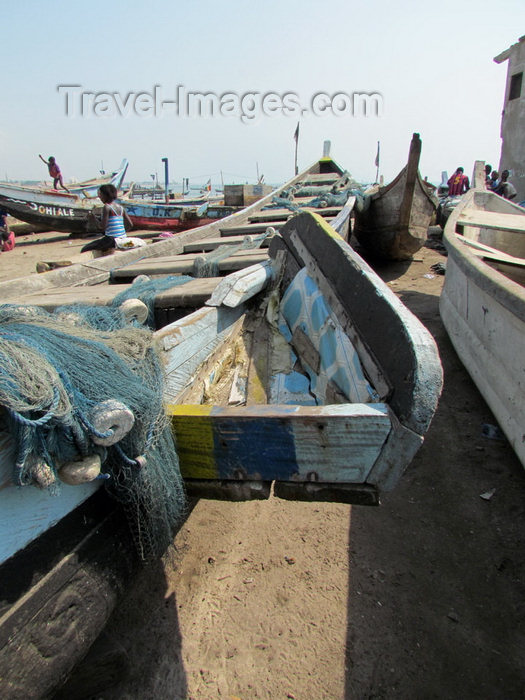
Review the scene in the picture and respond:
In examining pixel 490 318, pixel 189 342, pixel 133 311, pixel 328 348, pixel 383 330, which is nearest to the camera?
pixel 383 330

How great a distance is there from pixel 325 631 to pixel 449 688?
0.51m

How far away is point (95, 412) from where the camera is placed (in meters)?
1.06

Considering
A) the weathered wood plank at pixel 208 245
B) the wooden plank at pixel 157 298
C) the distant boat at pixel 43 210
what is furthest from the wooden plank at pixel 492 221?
the distant boat at pixel 43 210

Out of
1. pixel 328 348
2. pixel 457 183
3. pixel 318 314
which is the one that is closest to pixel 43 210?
pixel 457 183

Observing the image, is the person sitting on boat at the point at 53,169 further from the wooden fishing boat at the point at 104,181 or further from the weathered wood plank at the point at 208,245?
the weathered wood plank at the point at 208,245

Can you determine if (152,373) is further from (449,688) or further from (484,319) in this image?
(484,319)

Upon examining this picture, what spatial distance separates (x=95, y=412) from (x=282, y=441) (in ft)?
1.85

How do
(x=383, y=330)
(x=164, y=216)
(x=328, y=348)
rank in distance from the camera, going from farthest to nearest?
(x=164, y=216) < (x=328, y=348) < (x=383, y=330)

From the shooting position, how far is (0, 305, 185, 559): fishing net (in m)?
0.97

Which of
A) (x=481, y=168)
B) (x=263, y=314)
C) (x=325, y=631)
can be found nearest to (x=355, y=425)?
(x=325, y=631)

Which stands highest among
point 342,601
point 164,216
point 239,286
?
point 164,216

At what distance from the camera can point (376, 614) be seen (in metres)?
1.97

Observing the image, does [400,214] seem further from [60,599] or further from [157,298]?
[60,599]

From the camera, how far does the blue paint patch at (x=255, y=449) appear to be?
1309 mm
